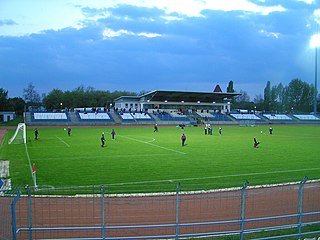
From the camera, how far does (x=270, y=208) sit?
12.2 m

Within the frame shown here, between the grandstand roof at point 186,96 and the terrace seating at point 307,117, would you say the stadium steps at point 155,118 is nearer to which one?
the grandstand roof at point 186,96

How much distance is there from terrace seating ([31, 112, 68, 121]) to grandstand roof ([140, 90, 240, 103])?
2498 centimetres

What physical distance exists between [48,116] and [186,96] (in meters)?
38.0

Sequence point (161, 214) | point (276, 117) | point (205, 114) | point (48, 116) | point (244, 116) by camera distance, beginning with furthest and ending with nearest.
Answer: point (276, 117)
point (205, 114)
point (244, 116)
point (48, 116)
point (161, 214)

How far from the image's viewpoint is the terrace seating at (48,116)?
71.0 m

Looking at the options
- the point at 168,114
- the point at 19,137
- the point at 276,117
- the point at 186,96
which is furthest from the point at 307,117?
the point at 19,137

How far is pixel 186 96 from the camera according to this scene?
3708 inches

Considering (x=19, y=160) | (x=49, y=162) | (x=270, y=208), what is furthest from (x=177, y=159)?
(x=270, y=208)

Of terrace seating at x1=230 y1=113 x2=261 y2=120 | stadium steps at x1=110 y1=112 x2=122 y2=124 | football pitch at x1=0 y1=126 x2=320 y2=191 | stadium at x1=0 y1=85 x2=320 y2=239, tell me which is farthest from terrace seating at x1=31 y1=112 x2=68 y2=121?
terrace seating at x1=230 y1=113 x2=261 y2=120

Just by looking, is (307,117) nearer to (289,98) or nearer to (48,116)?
(289,98)

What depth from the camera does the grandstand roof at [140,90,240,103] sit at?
90519 millimetres

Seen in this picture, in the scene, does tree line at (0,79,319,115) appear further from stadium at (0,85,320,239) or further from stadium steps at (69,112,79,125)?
stadium at (0,85,320,239)

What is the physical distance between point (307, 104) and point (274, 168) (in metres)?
126

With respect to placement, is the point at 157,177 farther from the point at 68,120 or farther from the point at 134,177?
the point at 68,120
